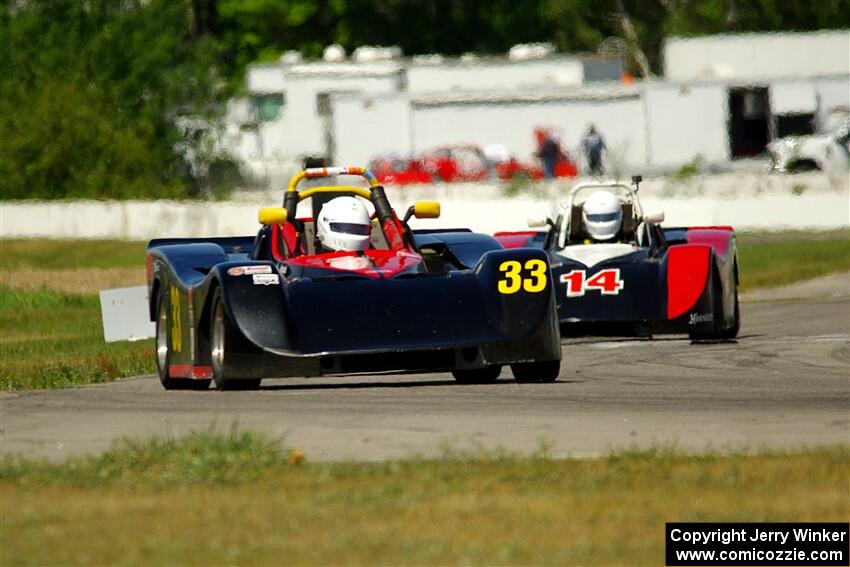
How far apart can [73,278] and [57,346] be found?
12.6 m

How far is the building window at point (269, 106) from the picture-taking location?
58500mm

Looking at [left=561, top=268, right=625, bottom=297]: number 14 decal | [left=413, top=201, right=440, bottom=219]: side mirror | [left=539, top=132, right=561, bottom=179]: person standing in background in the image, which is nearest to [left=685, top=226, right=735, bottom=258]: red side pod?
[left=561, top=268, right=625, bottom=297]: number 14 decal

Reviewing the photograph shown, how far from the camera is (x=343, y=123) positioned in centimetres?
5025

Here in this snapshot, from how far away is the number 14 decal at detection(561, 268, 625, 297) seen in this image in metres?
16.2

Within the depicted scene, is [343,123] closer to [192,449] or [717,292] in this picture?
[717,292]

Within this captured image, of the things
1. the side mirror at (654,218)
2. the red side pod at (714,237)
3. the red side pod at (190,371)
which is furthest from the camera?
the side mirror at (654,218)

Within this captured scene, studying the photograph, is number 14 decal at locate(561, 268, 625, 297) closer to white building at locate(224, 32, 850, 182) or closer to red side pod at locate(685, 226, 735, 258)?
red side pod at locate(685, 226, 735, 258)

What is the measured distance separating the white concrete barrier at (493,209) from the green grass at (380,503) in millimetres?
24749

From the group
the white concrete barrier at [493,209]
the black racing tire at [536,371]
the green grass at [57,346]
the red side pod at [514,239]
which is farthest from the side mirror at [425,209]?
the white concrete barrier at [493,209]

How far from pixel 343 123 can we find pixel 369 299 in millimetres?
38523

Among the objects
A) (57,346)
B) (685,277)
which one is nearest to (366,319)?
(685,277)

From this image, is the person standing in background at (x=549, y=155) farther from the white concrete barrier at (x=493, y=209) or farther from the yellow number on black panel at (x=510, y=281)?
the yellow number on black panel at (x=510, y=281)

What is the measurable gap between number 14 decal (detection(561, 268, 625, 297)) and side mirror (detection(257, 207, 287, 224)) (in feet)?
12.3

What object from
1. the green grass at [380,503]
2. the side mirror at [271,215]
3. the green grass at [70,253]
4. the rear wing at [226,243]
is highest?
the side mirror at [271,215]
